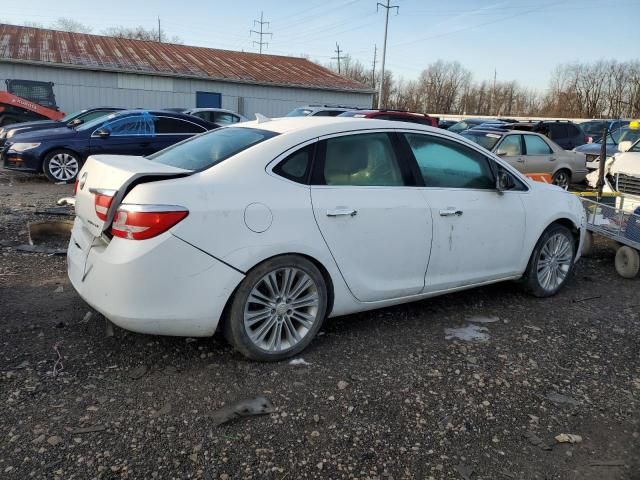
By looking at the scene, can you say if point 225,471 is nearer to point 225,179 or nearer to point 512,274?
point 225,179

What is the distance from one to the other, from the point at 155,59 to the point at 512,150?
71.5 feet

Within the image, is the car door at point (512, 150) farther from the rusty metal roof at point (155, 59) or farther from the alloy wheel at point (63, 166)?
the rusty metal roof at point (155, 59)

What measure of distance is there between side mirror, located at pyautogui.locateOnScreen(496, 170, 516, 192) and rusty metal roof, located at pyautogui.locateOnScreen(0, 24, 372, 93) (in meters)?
24.0

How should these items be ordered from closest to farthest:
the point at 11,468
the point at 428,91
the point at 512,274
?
the point at 11,468
the point at 512,274
the point at 428,91

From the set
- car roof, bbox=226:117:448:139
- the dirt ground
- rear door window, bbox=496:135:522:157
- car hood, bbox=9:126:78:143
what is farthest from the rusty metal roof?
car roof, bbox=226:117:448:139

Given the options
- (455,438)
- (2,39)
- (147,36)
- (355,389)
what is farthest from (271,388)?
(147,36)

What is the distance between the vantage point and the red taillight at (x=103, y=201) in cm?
313

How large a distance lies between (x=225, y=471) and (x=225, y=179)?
1.63 m

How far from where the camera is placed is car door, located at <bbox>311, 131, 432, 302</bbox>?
142 inches

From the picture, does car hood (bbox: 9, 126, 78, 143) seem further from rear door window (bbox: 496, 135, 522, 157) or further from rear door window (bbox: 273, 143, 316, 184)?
rear door window (bbox: 273, 143, 316, 184)

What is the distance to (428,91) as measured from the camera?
86062mm

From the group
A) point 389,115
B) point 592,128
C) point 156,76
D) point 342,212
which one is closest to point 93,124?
point 389,115

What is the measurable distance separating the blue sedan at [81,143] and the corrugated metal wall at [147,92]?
594 inches

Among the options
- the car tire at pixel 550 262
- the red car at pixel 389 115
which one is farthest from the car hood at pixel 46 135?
the car tire at pixel 550 262
